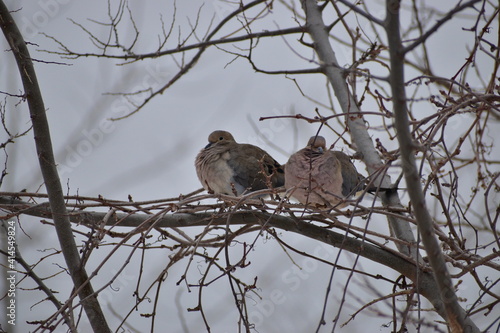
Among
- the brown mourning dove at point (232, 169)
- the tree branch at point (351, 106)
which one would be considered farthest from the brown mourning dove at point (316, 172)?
the brown mourning dove at point (232, 169)

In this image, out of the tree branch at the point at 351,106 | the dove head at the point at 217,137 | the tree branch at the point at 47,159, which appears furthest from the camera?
the dove head at the point at 217,137

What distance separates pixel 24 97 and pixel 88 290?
935 mm

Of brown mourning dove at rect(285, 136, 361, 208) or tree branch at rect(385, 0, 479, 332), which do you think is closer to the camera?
tree branch at rect(385, 0, 479, 332)

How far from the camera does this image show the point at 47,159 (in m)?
2.68

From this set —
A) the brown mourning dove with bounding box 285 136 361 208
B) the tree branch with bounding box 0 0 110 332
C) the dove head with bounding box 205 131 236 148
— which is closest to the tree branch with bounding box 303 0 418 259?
the brown mourning dove with bounding box 285 136 361 208

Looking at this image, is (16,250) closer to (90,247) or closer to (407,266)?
(90,247)

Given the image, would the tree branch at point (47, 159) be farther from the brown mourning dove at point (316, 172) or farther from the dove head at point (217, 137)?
the dove head at point (217, 137)

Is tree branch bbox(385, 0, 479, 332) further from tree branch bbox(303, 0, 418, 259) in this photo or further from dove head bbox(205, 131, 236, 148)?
dove head bbox(205, 131, 236, 148)

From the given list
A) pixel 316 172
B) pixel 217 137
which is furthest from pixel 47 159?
pixel 217 137

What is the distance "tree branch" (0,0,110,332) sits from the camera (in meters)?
2.57

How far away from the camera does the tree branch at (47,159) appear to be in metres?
2.57

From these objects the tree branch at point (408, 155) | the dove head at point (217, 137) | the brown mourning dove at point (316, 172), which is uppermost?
the dove head at point (217, 137)

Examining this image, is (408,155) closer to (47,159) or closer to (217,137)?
(47,159)

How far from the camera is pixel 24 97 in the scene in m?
2.59
